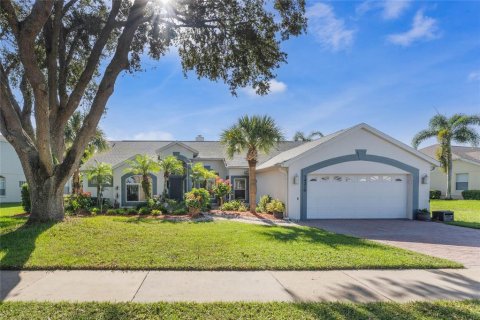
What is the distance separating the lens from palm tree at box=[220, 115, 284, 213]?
55.7ft

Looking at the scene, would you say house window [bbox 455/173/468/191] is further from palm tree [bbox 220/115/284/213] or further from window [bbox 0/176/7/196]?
window [bbox 0/176/7/196]

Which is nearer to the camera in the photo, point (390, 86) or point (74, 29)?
point (74, 29)

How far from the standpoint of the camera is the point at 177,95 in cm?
1625

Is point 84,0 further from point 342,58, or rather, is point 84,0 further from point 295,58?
point 342,58

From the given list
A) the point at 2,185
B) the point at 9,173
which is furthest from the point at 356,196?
the point at 2,185

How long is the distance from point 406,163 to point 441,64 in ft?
19.3

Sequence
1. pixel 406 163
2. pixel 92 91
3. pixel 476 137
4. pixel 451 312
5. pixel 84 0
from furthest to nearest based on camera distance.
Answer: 1. pixel 476 137
2. pixel 406 163
3. pixel 92 91
4. pixel 84 0
5. pixel 451 312

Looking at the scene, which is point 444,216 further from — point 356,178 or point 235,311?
point 235,311

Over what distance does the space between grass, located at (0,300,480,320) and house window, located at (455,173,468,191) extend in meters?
32.1

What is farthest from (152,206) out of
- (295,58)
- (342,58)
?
(342,58)

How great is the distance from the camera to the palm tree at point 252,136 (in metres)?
17.0

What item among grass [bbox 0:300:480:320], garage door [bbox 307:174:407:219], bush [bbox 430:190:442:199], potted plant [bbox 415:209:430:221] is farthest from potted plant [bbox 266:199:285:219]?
bush [bbox 430:190:442:199]

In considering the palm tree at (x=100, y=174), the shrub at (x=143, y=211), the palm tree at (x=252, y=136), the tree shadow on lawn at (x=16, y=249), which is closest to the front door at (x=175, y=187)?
the palm tree at (x=100, y=174)

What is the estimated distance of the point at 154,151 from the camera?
25688 mm
